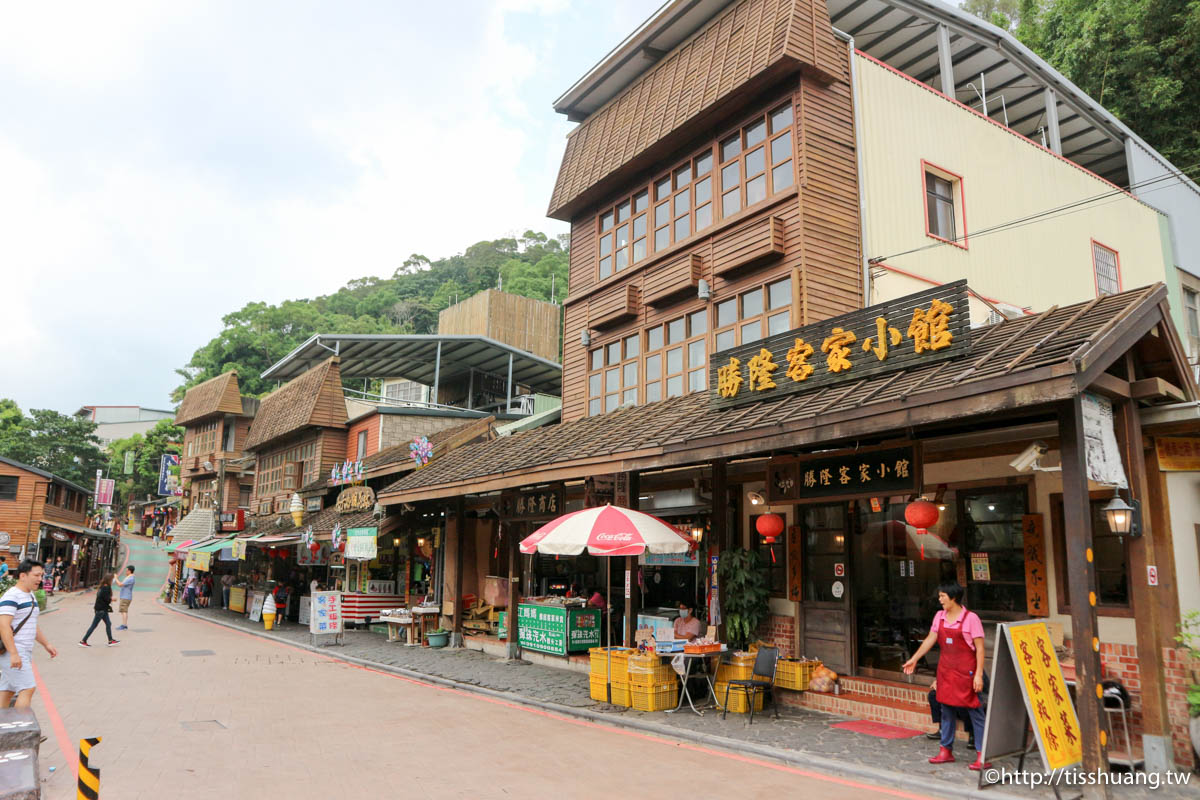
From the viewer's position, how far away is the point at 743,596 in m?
11.6

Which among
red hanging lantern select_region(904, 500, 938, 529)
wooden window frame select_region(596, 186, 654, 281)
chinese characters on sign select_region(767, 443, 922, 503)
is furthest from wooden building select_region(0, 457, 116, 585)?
red hanging lantern select_region(904, 500, 938, 529)

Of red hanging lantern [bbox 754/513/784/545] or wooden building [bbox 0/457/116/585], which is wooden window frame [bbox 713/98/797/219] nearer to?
red hanging lantern [bbox 754/513/784/545]

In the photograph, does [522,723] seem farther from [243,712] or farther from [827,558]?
[827,558]

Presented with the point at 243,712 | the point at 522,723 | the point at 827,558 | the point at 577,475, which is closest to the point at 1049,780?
the point at 827,558

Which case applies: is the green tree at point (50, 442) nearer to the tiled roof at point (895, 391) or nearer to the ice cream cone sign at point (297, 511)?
the ice cream cone sign at point (297, 511)

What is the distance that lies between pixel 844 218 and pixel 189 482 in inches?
1782

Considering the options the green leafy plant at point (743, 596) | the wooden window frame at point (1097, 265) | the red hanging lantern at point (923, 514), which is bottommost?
the green leafy plant at point (743, 596)

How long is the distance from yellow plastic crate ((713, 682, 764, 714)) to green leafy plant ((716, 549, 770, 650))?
72 cm

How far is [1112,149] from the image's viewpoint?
22125mm

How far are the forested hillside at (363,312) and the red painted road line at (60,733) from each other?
Result: 134 feet

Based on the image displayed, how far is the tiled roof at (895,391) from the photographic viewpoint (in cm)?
718

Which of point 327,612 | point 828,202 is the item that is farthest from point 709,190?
point 327,612

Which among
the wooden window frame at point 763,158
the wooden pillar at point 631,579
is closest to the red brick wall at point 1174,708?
the wooden pillar at point 631,579

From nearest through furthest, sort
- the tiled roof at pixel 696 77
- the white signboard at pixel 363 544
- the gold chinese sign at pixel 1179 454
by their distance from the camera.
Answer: the gold chinese sign at pixel 1179 454 < the tiled roof at pixel 696 77 < the white signboard at pixel 363 544
